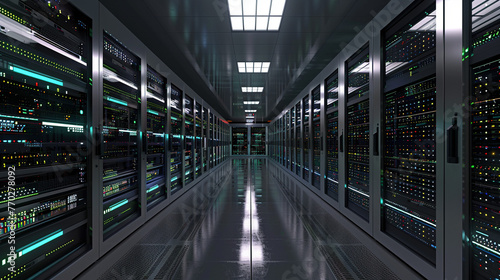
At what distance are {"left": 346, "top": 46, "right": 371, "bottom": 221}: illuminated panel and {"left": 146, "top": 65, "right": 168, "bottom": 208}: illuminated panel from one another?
11.1 feet

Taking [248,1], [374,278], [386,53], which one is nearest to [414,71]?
[386,53]

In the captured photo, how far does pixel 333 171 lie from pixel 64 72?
4.53 m

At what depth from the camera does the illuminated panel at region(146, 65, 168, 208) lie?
13.5ft

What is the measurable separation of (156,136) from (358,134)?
3514 millimetres

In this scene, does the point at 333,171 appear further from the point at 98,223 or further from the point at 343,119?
the point at 98,223

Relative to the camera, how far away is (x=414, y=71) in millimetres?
2457

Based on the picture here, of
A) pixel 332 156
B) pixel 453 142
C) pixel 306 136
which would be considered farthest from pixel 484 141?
pixel 306 136

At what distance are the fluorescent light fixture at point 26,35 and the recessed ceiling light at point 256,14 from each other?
2.28 metres

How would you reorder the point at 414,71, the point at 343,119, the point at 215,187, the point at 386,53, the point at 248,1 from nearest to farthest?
the point at 414,71 < the point at 386,53 < the point at 248,1 < the point at 343,119 < the point at 215,187

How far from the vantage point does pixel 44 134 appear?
2008mm

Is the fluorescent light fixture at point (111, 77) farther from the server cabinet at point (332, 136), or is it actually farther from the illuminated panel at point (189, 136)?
the server cabinet at point (332, 136)

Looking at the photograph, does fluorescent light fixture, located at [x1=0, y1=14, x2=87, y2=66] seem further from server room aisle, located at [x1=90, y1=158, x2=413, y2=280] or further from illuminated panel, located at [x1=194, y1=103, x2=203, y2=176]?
illuminated panel, located at [x1=194, y1=103, x2=203, y2=176]

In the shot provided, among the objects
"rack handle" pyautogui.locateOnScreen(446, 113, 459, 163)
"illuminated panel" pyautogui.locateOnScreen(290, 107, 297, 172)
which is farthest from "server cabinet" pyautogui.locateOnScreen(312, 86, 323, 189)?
"rack handle" pyautogui.locateOnScreen(446, 113, 459, 163)

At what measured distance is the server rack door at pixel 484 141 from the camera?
1.62 meters
